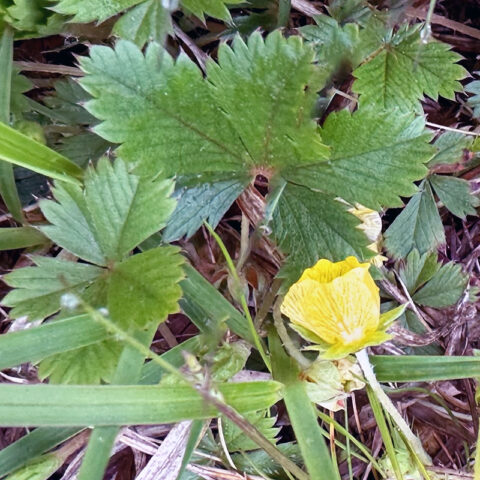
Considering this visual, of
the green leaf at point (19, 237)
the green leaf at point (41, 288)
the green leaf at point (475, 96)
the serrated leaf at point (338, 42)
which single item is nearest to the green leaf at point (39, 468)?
the green leaf at point (41, 288)

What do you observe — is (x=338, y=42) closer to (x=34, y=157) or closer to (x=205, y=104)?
(x=205, y=104)

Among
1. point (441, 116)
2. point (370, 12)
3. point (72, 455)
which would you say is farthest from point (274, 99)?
point (72, 455)

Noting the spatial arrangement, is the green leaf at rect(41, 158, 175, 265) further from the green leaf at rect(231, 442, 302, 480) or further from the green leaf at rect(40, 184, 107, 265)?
the green leaf at rect(231, 442, 302, 480)

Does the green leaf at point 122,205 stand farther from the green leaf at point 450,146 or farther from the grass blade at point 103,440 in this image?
the green leaf at point 450,146

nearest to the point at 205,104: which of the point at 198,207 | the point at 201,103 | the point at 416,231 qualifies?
the point at 201,103

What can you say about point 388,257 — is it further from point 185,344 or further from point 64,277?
point 64,277

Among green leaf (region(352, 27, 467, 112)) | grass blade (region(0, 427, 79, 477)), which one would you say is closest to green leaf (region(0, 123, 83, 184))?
grass blade (region(0, 427, 79, 477))

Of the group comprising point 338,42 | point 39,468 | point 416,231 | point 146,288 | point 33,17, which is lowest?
point 39,468
